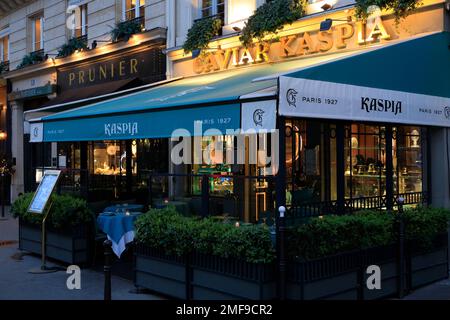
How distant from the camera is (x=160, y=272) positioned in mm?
6926

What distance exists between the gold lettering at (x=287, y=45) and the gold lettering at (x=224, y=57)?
4.38ft

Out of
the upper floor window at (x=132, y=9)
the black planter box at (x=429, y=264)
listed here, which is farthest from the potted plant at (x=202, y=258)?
the upper floor window at (x=132, y=9)

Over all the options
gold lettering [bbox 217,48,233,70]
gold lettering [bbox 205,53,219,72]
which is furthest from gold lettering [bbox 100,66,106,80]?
gold lettering [bbox 217,48,233,70]

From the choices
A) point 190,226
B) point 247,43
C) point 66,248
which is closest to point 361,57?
point 190,226

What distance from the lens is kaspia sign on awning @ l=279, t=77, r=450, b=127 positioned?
19.3ft

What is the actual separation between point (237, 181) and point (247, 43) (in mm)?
2699

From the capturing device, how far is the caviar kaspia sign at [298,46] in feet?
27.8

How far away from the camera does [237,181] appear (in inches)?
362

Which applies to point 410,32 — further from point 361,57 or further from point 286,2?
point 286,2

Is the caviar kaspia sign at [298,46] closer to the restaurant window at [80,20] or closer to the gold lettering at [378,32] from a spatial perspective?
the gold lettering at [378,32]

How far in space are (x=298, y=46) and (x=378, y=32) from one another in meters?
1.64

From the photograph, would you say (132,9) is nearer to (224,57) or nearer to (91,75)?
(91,75)

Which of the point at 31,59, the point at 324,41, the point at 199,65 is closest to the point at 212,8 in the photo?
the point at 199,65

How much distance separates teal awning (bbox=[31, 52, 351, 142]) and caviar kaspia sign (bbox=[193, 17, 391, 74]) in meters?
0.25
